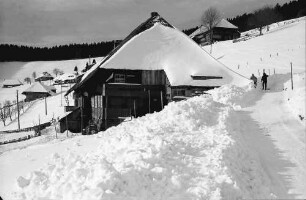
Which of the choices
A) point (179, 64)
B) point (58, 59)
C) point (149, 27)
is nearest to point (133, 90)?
point (179, 64)

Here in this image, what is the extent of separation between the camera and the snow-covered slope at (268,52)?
45.1 m

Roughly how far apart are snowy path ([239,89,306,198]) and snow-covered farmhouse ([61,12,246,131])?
23.2 feet

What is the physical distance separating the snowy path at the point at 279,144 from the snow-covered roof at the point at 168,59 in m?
7.17

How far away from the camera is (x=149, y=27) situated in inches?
1294

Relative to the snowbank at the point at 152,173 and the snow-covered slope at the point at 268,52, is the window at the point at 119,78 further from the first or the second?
the snow-covered slope at the point at 268,52

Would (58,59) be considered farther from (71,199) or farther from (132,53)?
(71,199)

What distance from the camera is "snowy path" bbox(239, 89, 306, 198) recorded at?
965 cm

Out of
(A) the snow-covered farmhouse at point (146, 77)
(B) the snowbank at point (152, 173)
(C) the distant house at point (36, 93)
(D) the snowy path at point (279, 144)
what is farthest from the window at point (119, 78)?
(C) the distant house at point (36, 93)

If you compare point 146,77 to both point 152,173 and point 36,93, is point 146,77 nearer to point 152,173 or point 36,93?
point 152,173

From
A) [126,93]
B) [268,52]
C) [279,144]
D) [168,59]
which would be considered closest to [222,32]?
[268,52]

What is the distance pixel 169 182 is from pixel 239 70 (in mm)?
39859

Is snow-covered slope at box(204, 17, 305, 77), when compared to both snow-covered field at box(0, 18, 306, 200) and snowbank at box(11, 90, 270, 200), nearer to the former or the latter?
snow-covered field at box(0, 18, 306, 200)

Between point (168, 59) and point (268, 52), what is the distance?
105 ft

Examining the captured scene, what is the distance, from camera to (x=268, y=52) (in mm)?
55688
